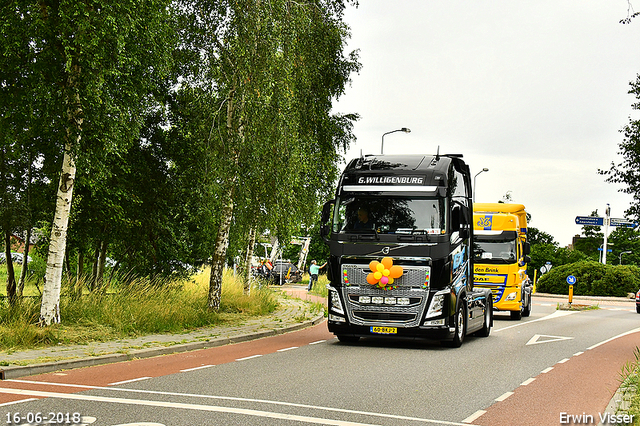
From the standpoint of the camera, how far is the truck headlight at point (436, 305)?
14.2 meters

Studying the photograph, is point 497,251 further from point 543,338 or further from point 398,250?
point 398,250

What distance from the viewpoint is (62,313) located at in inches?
568

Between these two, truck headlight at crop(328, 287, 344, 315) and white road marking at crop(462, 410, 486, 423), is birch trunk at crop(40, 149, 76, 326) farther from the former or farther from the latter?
white road marking at crop(462, 410, 486, 423)

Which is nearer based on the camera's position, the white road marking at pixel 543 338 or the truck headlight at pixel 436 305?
the truck headlight at pixel 436 305

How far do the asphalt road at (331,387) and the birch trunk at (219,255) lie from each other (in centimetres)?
391

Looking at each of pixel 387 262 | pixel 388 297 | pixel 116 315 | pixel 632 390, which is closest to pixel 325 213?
pixel 387 262

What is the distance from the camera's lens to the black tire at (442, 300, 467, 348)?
1499 centimetres

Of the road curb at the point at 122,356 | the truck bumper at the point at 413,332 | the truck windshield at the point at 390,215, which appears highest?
the truck windshield at the point at 390,215

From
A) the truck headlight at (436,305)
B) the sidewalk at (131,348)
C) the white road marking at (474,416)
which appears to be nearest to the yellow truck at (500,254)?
the sidewalk at (131,348)

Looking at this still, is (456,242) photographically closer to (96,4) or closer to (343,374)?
(343,374)

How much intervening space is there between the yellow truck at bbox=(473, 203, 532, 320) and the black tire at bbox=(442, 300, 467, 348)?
8.68 meters

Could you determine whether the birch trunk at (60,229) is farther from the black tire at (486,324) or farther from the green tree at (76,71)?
the black tire at (486,324)

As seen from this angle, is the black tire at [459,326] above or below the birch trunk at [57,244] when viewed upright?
below

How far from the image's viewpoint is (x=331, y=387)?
972cm
